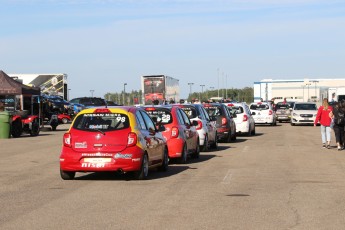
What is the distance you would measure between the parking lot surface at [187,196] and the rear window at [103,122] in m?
1.08

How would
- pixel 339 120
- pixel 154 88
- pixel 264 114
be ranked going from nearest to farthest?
pixel 339 120, pixel 264 114, pixel 154 88

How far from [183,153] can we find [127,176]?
3.78m

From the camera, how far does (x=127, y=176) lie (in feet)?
52.4

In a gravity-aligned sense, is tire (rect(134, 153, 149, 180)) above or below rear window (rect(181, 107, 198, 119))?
below

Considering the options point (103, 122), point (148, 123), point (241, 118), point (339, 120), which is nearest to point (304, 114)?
point (241, 118)

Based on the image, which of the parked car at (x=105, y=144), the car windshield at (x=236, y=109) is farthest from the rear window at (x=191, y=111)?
the car windshield at (x=236, y=109)

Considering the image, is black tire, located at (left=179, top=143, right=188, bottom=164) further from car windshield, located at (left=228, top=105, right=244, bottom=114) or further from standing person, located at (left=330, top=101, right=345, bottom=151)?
car windshield, located at (left=228, top=105, right=244, bottom=114)

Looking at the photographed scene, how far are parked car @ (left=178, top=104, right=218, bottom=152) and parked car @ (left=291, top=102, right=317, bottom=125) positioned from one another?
24199 mm

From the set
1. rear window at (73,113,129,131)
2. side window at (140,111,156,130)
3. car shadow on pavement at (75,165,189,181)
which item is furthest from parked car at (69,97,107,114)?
rear window at (73,113,129,131)

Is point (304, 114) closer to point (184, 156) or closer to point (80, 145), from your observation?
point (184, 156)

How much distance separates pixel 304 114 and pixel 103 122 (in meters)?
35.3

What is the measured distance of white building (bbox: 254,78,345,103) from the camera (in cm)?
11944

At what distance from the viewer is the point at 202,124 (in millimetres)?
23734

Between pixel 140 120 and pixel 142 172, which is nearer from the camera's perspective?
→ pixel 142 172
